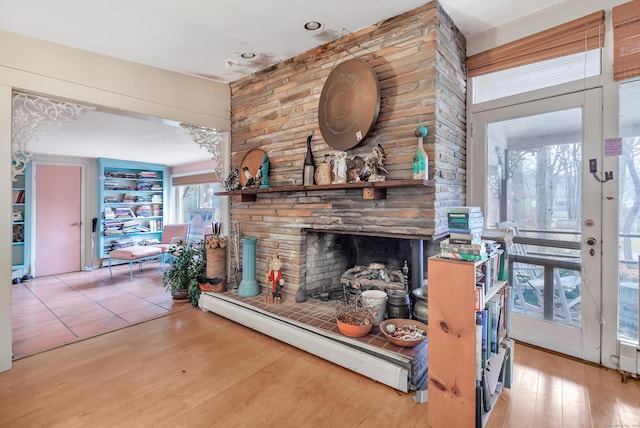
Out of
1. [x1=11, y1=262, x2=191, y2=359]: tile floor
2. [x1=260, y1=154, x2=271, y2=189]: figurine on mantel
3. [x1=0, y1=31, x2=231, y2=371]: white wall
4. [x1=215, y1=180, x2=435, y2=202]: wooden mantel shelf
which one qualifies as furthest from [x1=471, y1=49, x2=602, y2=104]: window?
[x1=11, y1=262, x2=191, y2=359]: tile floor

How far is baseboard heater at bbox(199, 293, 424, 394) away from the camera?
6.00 ft

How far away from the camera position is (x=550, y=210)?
235cm

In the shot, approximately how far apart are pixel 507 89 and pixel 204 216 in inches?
221

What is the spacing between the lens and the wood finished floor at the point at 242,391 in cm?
161

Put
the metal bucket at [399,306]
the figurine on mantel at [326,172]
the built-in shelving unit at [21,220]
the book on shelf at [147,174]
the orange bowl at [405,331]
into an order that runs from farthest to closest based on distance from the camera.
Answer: the book on shelf at [147,174]
the built-in shelving unit at [21,220]
the figurine on mantel at [326,172]
the metal bucket at [399,306]
the orange bowl at [405,331]

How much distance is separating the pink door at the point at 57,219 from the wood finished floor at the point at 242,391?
404 centimetres

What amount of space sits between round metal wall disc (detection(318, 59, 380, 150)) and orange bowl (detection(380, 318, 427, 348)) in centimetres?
135

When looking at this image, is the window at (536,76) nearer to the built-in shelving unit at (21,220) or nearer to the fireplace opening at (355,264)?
the fireplace opening at (355,264)

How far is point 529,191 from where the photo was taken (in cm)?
244

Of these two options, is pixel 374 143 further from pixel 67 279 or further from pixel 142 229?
pixel 142 229

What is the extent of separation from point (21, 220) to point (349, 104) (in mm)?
6121

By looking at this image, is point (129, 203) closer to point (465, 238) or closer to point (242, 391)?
point (242, 391)

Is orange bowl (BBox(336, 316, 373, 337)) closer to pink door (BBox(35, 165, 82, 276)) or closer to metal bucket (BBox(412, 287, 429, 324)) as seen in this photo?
metal bucket (BBox(412, 287, 429, 324))

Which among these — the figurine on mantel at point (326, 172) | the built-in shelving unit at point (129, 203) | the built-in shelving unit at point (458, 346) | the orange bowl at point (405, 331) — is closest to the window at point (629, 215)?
the built-in shelving unit at point (458, 346)
